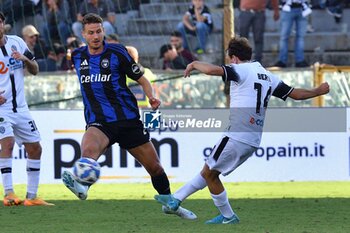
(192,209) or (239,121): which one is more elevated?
(239,121)

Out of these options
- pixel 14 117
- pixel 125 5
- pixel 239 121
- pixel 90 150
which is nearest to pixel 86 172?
pixel 90 150

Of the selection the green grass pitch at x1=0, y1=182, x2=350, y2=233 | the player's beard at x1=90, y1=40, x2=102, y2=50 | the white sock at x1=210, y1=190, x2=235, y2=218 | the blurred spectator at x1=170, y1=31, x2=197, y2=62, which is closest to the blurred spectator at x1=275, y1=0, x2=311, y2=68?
the blurred spectator at x1=170, y1=31, x2=197, y2=62

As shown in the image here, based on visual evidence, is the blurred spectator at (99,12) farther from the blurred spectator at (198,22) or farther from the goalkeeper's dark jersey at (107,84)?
the goalkeeper's dark jersey at (107,84)

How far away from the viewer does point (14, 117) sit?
12.5 meters

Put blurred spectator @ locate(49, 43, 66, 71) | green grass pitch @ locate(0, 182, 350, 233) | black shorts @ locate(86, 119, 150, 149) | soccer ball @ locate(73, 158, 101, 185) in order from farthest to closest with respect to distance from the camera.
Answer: blurred spectator @ locate(49, 43, 66, 71), black shorts @ locate(86, 119, 150, 149), green grass pitch @ locate(0, 182, 350, 233), soccer ball @ locate(73, 158, 101, 185)

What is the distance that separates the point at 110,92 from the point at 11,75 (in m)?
2.14

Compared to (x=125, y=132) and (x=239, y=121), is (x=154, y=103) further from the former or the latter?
(x=239, y=121)

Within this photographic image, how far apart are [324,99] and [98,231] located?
8362mm

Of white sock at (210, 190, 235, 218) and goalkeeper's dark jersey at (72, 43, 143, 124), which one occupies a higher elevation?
goalkeeper's dark jersey at (72, 43, 143, 124)

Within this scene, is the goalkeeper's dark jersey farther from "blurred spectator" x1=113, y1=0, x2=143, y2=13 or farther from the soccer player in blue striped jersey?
"blurred spectator" x1=113, y1=0, x2=143, y2=13

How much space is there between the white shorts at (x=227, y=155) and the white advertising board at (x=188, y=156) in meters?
5.15

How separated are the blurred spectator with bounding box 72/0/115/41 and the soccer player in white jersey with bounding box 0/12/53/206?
7.16m

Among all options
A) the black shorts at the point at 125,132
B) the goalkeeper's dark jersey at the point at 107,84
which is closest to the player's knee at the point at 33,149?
the goalkeeper's dark jersey at the point at 107,84

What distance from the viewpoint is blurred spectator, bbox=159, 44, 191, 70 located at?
64.6 feet
